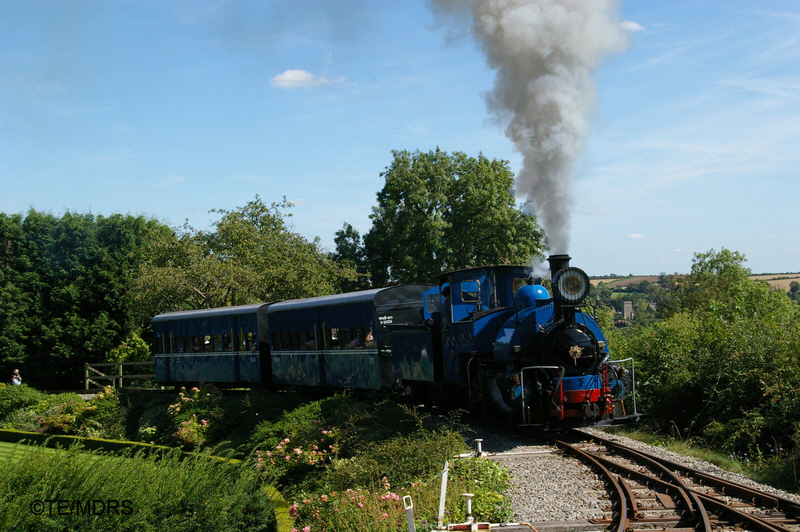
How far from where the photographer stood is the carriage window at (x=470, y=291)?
45.1ft

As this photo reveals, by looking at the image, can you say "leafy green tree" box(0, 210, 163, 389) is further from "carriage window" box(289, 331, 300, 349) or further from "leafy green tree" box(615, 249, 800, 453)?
"leafy green tree" box(615, 249, 800, 453)

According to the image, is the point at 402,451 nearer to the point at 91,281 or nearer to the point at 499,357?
the point at 499,357

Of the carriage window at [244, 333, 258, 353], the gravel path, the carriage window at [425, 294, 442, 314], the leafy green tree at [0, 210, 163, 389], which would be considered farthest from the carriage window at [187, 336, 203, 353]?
the gravel path

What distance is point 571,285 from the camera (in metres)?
11.9

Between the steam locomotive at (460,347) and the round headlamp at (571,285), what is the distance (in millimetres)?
16

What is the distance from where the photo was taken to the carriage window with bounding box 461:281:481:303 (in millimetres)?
13758

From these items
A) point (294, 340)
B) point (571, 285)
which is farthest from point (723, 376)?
point (294, 340)

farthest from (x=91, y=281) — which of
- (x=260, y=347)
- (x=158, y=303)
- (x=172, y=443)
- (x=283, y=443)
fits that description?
(x=283, y=443)

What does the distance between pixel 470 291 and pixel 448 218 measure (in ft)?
76.6

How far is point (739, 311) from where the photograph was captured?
870 inches

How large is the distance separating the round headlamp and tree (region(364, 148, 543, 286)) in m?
22.0

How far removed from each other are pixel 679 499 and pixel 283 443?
637cm

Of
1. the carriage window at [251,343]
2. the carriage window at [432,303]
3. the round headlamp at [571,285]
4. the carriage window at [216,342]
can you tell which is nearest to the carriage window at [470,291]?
the carriage window at [432,303]

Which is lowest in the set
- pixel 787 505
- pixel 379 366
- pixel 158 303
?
pixel 787 505
